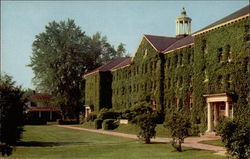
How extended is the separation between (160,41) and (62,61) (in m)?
25.5

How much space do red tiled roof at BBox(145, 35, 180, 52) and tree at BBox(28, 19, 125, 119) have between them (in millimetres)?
22670

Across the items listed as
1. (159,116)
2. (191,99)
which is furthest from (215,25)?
(159,116)

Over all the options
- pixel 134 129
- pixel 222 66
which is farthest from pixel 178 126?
pixel 134 129

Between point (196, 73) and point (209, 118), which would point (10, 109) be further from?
point (196, 73)

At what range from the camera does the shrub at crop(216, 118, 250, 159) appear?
14.7 metres

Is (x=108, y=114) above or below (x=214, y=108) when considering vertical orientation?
below

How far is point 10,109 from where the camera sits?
76.8ft

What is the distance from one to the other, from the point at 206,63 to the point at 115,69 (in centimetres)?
2764

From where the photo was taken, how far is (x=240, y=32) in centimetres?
2966

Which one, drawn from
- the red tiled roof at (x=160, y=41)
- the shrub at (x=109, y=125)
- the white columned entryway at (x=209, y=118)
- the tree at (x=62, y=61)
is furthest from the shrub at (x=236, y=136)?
the tree at (x=62, y=61)

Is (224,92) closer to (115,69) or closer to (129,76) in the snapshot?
(129,76)

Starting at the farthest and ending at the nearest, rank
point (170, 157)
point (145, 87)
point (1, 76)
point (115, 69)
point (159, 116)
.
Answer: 1. point (115, 69)
2. point (145, 87)
3. point (159, 116)
4. point (1, 76)
5. point (170, 157)

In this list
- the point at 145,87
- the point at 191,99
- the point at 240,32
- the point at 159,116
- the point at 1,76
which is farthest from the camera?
the point at 145,87

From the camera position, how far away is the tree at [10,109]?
903 inches
